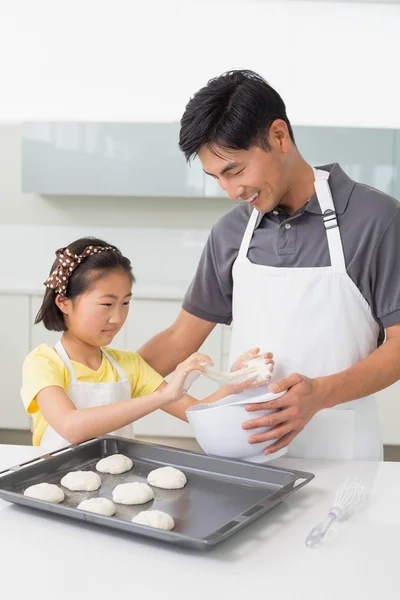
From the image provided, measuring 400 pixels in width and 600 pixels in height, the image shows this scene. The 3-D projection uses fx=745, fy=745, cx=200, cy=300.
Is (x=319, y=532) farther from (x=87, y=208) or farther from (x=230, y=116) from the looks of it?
(x=87, y=208)

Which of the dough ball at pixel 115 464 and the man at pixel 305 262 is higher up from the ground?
the man at pixel 305 262

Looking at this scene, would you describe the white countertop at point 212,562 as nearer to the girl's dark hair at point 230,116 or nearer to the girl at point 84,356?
the girl at point 84,356

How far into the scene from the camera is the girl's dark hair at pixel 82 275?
5.92 feet

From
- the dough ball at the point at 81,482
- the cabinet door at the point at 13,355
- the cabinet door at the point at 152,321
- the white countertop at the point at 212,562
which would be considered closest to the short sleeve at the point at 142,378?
the dough ball at the point at 81,482

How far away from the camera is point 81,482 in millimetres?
1297

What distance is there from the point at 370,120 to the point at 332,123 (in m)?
0.25

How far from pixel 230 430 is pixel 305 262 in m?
0.53

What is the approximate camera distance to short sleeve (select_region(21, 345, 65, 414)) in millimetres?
1649

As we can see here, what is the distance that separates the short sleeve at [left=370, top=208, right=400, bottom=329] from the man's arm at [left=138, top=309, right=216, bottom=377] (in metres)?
0.50

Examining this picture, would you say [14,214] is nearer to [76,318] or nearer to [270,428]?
[76,318]

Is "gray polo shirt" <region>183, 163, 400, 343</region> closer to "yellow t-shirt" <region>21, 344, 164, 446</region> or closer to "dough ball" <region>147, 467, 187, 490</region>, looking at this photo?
"yellow t-shirt" <region>21, 344, 164, 446</region>

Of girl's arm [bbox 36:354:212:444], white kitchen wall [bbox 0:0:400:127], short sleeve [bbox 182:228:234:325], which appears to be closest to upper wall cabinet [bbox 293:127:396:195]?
white kitchen wall [bbox 0:0:400:127]

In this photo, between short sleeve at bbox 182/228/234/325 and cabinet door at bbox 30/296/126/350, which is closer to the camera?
short sleeve at bbox 182/228/234/325

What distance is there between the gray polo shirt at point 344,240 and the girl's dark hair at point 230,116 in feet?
0.80
